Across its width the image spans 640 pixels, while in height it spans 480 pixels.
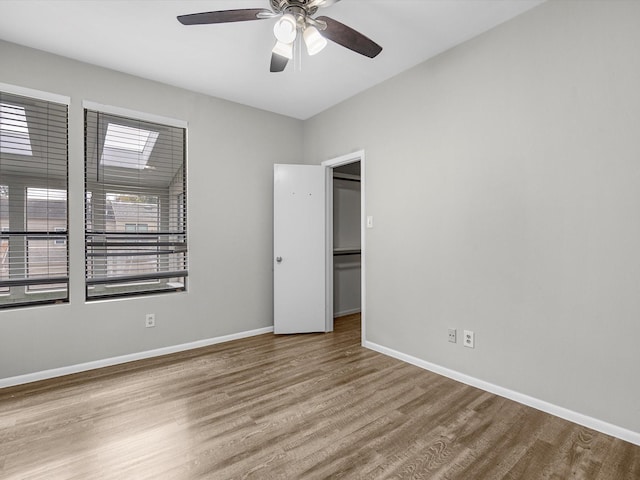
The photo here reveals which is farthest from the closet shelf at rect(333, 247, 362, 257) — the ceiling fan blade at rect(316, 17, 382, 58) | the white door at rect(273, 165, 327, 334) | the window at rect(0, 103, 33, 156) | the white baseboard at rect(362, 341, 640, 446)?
the window at rect(0, 103, 33, 156)

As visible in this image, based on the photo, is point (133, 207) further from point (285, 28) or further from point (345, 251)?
point (345, 251)

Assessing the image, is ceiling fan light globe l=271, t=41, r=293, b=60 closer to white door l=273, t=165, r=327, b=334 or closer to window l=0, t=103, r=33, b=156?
white door l=273, t=165, r=327, b=334

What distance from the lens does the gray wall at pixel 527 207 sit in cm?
190

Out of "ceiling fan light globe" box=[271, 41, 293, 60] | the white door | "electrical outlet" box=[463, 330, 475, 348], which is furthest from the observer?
the white door

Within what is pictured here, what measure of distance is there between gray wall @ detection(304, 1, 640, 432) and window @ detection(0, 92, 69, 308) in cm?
288

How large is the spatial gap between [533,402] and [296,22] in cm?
285

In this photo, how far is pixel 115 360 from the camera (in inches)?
119

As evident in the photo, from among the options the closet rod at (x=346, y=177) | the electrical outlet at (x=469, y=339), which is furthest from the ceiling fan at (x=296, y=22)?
the closet rod at (x=346, y=177)

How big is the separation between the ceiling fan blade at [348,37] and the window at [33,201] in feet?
7.89

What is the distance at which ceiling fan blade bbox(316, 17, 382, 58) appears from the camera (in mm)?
1870

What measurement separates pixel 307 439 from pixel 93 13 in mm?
3055

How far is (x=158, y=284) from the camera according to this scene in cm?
335

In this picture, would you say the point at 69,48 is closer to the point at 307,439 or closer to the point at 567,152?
the point at 307,439

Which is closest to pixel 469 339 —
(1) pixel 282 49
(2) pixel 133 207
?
(1) pixel 282 49
